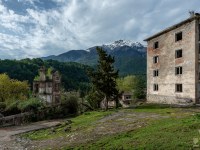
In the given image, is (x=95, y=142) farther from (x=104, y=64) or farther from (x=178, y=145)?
(x=104, y=64)

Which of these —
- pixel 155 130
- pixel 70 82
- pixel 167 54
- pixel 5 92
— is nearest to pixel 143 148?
pixel 155 130

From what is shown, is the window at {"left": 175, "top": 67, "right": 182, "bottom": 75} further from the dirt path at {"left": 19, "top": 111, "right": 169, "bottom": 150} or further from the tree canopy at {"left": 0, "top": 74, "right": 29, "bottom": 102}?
the tree canopy at {"left": 0, "top": 74, "right": 29, "bottom": 102}

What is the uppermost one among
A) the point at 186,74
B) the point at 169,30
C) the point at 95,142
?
the point at 169,30

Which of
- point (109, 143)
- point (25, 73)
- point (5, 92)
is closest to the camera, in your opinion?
point (109, 143)

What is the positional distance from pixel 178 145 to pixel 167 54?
35046mm

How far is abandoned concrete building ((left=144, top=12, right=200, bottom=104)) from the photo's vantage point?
39.6 m

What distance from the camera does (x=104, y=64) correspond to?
44438 mm

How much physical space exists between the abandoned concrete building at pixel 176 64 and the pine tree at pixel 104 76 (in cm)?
987

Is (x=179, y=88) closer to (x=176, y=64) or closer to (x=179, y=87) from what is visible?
(x=179, y=87)

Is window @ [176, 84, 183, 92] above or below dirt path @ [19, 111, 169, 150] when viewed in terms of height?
above

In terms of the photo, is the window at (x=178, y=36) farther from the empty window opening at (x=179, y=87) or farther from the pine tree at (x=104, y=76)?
the pine tree at (x=104, y=76)

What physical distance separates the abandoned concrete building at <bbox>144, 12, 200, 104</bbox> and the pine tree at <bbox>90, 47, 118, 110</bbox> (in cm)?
987

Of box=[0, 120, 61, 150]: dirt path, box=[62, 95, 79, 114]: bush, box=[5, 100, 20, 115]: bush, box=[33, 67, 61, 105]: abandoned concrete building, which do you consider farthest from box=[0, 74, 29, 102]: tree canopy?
box=[0, 120, 61, 150]: dirt path

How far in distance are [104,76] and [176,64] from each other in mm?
12321
